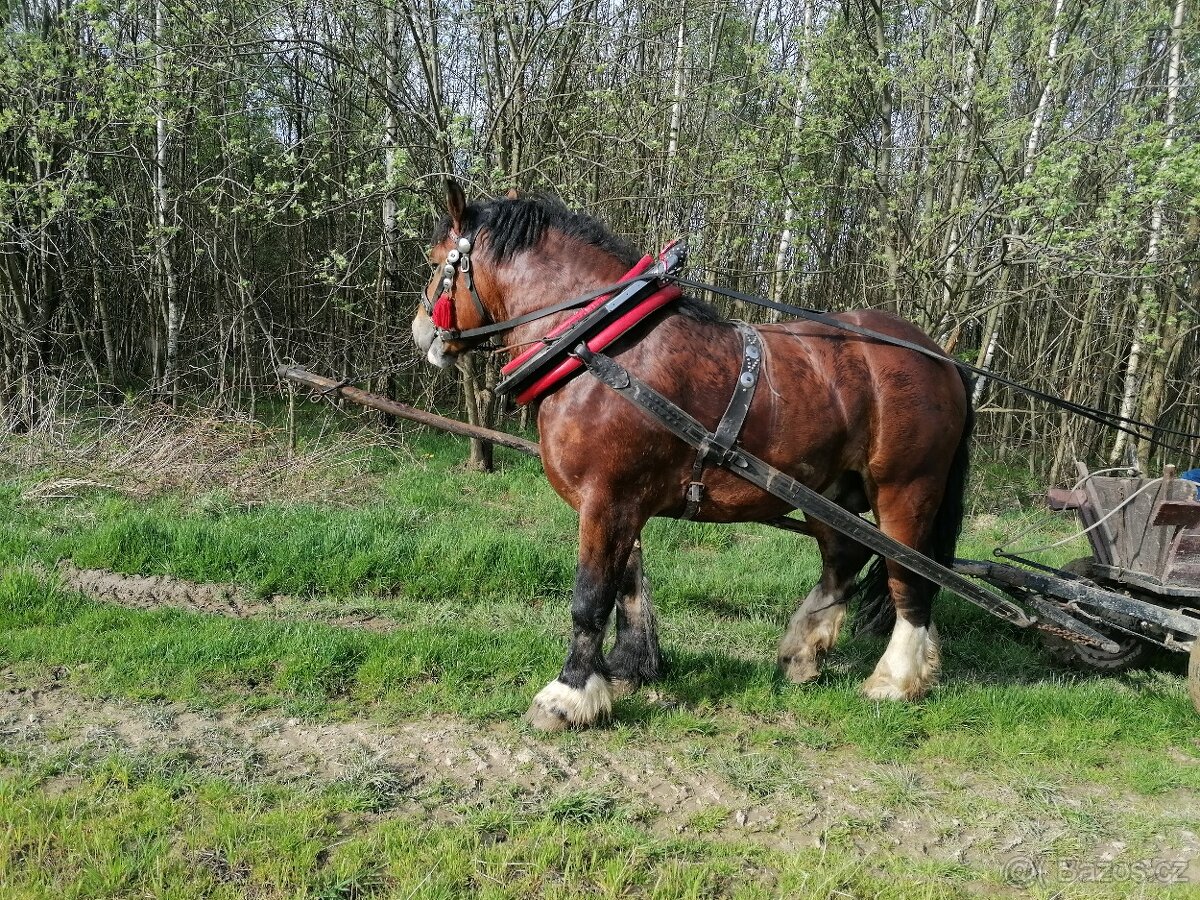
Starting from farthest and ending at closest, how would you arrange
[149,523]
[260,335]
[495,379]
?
1. [260,335]
2. [495,379]
3. [149,523]

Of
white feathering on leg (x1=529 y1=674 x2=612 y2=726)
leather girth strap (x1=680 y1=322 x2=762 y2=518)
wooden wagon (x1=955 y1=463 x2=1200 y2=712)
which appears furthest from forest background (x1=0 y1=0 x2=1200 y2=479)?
white feathering on leg (x1=529 y1=674 x2=612 y2=726)

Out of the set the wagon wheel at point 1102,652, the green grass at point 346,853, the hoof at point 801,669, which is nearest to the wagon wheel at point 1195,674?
the wagon wheel at point 1102,652

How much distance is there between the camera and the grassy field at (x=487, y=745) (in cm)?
239

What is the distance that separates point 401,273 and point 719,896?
8.52m

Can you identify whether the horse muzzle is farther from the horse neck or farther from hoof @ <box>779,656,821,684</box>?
hoof @ <box>779,656,821,684</box>

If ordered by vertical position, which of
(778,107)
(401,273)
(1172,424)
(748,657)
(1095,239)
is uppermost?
(778,107)

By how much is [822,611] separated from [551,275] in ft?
6.81

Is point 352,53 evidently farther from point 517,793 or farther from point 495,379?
point 517,793

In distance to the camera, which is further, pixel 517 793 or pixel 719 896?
pixel 517 793

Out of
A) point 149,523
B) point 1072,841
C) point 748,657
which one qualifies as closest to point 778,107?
point 748,657

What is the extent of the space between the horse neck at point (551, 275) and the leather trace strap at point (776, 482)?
33cm

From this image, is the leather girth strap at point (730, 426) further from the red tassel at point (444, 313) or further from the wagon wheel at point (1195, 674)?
the wagon wheel at point (1195, 674)

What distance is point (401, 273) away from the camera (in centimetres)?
969

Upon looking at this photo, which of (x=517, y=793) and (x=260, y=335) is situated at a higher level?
(x=260, y=335)
